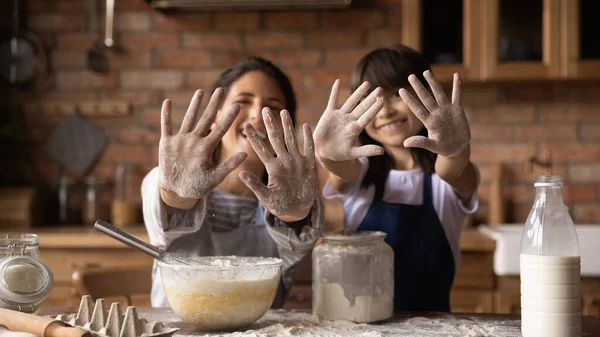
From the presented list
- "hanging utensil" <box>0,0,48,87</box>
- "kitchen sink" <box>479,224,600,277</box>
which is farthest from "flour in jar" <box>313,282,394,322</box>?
"hanging utensil" <box>0,0,48,87</box>

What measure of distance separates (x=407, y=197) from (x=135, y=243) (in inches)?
26.4

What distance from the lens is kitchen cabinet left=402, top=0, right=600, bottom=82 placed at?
2.49 m

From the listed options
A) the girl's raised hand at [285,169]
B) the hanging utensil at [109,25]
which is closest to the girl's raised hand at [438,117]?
the girl's raised hand at [285,169]

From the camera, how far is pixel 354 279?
1.12 metres

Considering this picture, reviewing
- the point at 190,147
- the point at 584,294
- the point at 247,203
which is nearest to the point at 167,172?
the point at 190,147

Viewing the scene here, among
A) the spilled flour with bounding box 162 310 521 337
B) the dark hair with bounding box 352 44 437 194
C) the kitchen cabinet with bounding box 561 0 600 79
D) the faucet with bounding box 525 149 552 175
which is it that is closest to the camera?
the spilled flour with bounding box 162 310 521 337

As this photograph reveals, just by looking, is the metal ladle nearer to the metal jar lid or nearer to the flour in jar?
the metal jar lid

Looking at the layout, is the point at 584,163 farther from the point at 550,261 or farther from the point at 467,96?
the point at 550,261

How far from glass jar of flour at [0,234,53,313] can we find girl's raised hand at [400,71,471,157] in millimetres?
600

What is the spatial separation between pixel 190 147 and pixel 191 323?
0.88 ft

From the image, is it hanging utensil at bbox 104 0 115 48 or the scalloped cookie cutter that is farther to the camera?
hanging utensil at bbox 104 0 115 48

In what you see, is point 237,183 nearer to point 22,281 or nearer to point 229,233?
point 229,233

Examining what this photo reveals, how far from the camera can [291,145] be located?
111 centimetres

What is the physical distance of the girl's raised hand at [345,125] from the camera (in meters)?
1.14
